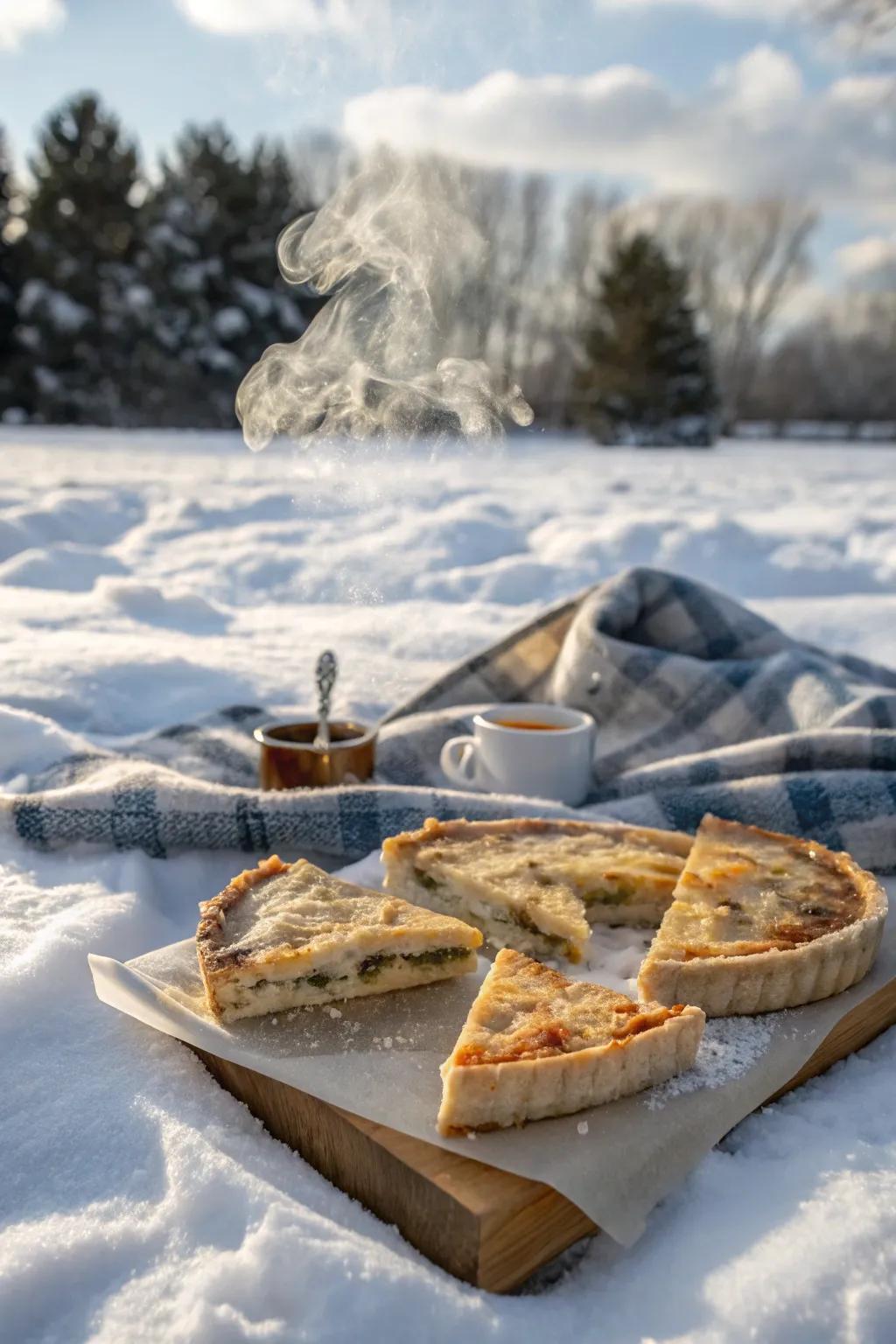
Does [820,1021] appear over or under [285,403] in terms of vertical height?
under

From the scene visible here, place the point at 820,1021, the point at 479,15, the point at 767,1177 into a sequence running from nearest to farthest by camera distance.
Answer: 1. the point at 767,1177
2. the point at 820,1021
3. the point at 479,15

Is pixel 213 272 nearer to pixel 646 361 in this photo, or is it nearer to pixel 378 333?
pixel 646 361

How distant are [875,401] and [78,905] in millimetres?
34421

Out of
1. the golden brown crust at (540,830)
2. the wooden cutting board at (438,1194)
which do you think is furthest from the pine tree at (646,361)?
the wooden cutting board at (438,1194)

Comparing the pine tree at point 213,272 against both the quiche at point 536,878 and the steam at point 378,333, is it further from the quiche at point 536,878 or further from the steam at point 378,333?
the quiche at point 536,878

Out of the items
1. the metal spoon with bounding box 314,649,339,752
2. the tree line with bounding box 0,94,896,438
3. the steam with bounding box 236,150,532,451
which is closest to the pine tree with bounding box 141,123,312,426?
the tree line with bounding box 0,94,896,438

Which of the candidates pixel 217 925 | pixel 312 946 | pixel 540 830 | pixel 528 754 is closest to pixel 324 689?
pixel 528 754

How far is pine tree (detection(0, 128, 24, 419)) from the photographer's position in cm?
2238

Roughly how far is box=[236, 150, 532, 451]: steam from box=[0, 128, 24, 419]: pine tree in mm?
21280

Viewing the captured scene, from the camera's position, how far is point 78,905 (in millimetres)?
2184

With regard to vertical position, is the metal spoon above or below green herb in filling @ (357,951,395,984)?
above

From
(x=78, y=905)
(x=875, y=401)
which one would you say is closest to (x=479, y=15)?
(x=78, y=905)

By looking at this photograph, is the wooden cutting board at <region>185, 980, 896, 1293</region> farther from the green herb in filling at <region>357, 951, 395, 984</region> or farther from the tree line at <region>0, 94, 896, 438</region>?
the tree line at <region>0, 94, 896, 438</region>

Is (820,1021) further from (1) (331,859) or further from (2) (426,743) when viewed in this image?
(2) (426,743)
